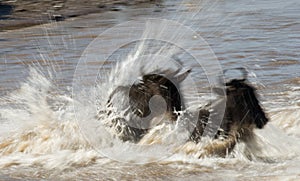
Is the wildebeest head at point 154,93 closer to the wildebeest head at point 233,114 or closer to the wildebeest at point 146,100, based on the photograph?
the wildebeest at point 146,100

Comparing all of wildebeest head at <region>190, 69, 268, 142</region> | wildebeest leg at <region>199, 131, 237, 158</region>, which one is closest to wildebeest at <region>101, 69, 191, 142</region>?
wildebeest head at <region>190, 69, 268, 142</region>

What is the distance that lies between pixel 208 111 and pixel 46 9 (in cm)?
938

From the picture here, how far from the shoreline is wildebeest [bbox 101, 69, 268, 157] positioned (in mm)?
7177

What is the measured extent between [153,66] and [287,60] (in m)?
2.86

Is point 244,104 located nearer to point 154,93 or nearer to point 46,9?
point 154,93

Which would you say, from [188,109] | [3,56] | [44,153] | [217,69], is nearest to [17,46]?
[3,56]

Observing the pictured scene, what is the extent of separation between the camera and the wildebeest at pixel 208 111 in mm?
4000

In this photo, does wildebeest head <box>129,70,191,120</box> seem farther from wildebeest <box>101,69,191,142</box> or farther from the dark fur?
the dark fur

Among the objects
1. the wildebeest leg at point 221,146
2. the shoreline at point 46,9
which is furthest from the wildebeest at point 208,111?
the shoreline at point 46,9

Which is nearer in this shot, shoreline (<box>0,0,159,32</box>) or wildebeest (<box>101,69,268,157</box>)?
wildebeest (<box>101,69,268,157</box>)

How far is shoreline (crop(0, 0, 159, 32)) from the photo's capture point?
1158 centimetres

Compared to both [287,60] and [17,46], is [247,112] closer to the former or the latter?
Answer: [287,60]

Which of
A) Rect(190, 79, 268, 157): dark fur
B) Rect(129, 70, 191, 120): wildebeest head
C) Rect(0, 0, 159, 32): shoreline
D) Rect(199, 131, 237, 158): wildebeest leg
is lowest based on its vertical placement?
Rect(199, 131, 237, 158): wildebeest leg

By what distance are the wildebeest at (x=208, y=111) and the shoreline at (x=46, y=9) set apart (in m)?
→ 7.18
